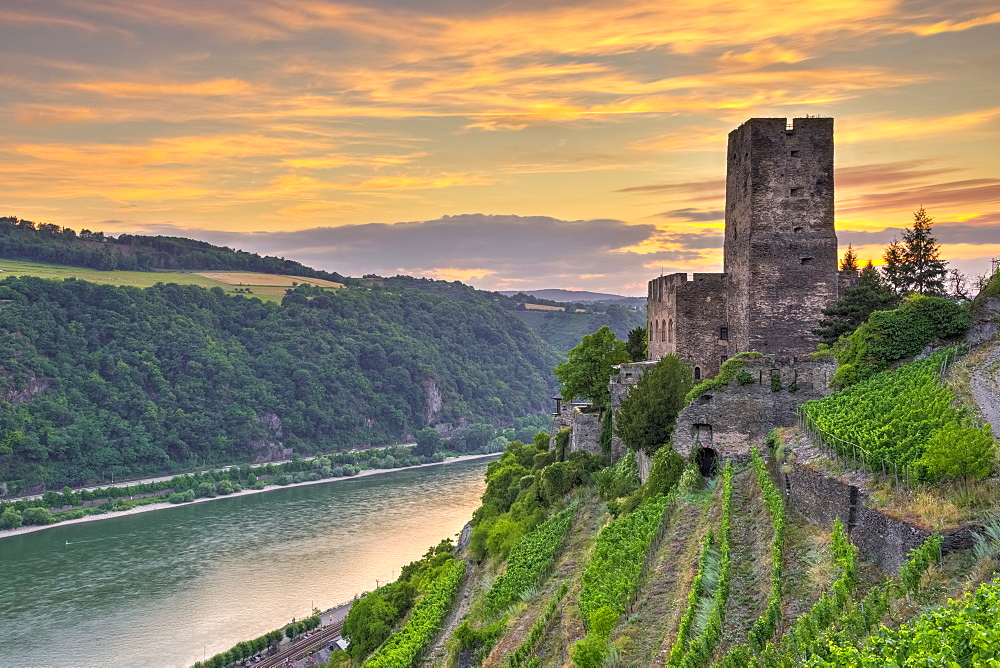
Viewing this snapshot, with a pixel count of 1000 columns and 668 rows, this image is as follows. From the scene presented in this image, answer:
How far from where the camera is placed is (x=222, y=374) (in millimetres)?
132125

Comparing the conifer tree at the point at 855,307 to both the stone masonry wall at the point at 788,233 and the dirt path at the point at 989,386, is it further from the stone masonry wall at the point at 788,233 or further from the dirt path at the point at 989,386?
the dirt path at the point at 989,386

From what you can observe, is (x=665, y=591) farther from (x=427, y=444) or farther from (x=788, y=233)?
(x=427, y=444)

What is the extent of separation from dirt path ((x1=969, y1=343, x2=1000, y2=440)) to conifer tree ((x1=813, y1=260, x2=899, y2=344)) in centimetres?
1102

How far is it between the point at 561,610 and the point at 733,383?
707 cm

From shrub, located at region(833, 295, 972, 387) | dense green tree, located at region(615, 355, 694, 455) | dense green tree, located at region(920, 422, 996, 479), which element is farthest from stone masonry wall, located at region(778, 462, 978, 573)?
dense green tree, located at region(615, 355, 694, 455)

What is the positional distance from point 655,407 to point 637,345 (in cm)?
1507

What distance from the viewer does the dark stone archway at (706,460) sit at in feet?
74.3

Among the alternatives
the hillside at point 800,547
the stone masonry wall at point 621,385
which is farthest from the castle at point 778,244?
the hillside at point 800,547

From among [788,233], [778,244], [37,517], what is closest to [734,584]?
[778,244]

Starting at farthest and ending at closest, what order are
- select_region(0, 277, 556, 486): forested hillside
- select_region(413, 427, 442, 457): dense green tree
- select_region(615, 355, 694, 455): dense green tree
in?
1. select_region(413, 427, 442, 457): dense green tree
2. select_region(0, 277, 556, 486): forested hillside
3. select_region(615, 355, 694, 455): dense green tree

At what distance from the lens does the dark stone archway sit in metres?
22.7

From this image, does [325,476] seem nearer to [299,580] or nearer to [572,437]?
[299,580]

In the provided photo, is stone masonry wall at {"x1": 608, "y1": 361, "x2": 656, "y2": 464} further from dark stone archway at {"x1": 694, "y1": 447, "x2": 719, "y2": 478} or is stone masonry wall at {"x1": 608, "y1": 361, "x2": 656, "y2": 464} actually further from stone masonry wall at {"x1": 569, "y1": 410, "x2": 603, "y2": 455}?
dark stone archway at {"x1": 694, "y1": 447, "x2": 719, "y2": 478}

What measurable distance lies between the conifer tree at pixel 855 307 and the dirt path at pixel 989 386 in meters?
11.0
